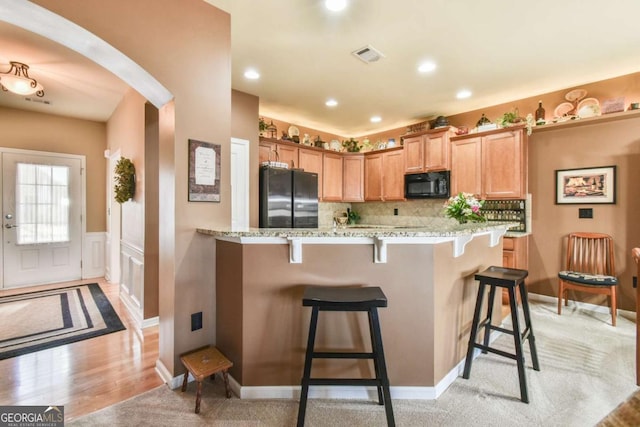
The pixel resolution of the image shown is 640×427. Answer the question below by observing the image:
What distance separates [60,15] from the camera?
1573mm

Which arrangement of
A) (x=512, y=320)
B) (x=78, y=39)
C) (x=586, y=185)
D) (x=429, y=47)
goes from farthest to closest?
1. (x=586, y=185)
2. (x=429, y=47)
3. (x=512, y=320)
4. (x=78, y=39)

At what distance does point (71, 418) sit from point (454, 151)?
5.09m

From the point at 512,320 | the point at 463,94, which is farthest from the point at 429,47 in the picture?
the point at 512,320

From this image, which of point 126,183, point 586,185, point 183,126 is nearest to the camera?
point 183,126

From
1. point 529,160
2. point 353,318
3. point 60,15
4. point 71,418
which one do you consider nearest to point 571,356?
point 353,318

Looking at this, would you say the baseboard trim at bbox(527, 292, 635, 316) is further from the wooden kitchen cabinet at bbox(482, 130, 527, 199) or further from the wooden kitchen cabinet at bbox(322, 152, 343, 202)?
the wooden kitchen cabinet at bbox(322, 152, 343, 202)

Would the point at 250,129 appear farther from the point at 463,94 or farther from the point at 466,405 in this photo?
the point at 466,405

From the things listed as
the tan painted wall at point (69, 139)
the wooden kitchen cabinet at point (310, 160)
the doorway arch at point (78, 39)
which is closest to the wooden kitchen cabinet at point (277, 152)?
the wooden kitchen cabinet at point (310, 160)

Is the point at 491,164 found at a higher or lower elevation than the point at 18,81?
lower

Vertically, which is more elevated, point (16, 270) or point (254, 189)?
point (254, 189)

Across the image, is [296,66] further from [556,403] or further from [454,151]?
[556,403]

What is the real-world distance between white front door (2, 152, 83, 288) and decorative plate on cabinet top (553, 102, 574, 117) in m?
7.48

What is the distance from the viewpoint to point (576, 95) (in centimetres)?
373

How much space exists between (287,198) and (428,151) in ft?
8.20
